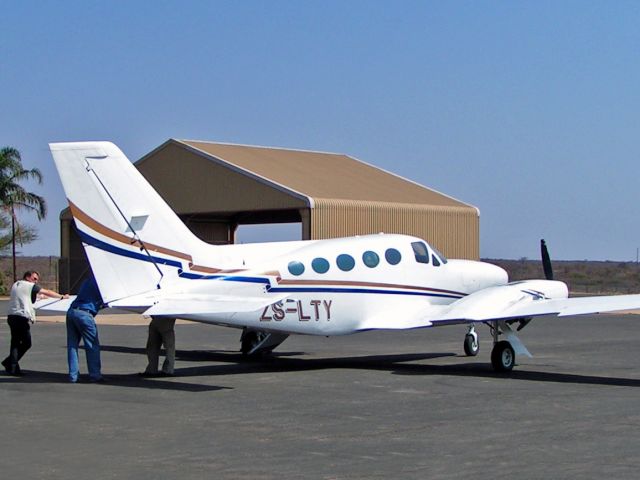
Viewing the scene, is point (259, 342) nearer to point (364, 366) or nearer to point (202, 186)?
point (364, 366)

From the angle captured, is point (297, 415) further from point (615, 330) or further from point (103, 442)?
point (615, 330)

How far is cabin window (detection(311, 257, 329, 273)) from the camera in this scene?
62.9ft

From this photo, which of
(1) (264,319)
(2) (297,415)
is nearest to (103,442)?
(2) (297,415)

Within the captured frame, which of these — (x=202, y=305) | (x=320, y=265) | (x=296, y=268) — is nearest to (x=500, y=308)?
(x=320, y=265)

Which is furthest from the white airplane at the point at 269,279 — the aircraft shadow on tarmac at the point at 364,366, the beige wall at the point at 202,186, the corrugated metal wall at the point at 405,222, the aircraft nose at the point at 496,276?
the beige wall at the point at 202,186

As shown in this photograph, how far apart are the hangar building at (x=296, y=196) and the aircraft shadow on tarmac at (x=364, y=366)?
22.8 m

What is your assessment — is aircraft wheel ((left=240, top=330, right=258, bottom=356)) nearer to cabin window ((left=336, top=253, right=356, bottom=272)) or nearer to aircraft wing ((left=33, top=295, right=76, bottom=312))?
cabin window ((left=336, top=253, right=356, bottom=272))

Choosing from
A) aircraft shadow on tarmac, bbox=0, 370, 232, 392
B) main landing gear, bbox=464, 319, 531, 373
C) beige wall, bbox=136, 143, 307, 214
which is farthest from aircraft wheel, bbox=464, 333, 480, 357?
beige wall, bbox=136, 143, 307, 214

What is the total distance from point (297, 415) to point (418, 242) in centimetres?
818

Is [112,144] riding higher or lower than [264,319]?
higher

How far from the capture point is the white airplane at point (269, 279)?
1739cm

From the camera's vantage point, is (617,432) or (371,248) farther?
(371,248)

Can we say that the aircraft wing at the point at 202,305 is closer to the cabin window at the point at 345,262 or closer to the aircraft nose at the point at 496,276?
the cabin window at the point at 345,262

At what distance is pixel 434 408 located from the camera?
1435 centimetres
